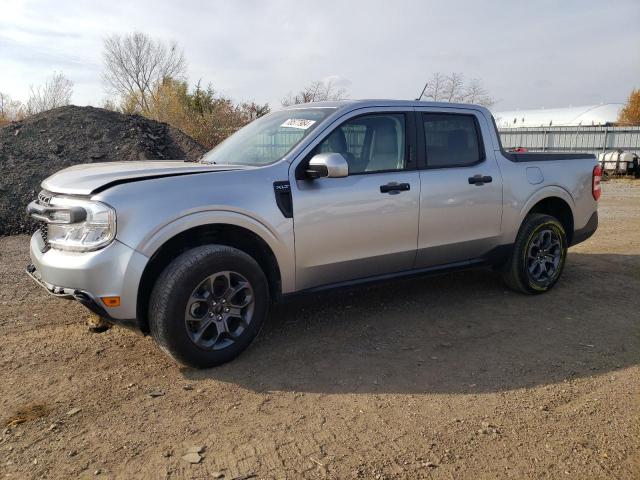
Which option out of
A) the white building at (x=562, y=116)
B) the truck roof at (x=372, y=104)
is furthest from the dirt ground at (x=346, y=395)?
the white building at (x=562, y=116)

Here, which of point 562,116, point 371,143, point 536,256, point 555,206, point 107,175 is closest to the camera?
point 107,175

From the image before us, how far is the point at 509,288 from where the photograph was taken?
5.69m

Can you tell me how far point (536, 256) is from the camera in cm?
552

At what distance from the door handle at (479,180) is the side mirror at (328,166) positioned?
5.03ft

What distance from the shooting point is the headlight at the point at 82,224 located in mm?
3318

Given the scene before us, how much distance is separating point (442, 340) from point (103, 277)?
8.65ft

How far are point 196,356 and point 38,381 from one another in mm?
1060

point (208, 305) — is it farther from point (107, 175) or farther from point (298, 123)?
point (298, 123)

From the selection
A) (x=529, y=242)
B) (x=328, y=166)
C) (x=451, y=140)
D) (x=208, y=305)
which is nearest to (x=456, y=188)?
(x=451, y=140)

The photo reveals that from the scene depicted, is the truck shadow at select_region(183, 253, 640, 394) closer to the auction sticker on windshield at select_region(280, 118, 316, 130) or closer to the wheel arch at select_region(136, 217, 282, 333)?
the wheel arch at select_region(136, 217, 282, 333)

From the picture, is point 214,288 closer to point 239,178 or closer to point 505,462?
point 239,178

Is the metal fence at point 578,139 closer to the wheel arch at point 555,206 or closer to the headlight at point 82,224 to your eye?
the wheel arch at point 555,206

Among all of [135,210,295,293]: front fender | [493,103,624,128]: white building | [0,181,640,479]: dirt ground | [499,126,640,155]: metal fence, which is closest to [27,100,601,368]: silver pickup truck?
[135,210,295,293]: front fender

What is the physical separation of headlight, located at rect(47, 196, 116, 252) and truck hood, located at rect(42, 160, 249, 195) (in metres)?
0.10
